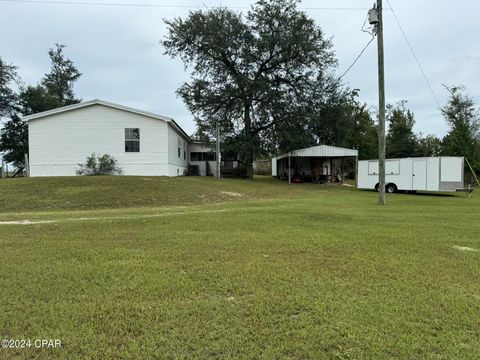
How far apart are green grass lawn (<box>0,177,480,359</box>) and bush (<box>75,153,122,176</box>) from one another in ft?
49.5

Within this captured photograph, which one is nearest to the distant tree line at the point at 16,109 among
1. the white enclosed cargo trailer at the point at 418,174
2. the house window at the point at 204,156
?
the house window at the point at 204,156

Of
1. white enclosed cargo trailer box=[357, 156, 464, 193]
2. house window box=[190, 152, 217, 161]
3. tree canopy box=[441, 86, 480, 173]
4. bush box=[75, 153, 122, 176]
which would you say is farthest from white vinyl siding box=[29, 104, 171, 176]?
tree canopy box=[441, 86, 480, 173]

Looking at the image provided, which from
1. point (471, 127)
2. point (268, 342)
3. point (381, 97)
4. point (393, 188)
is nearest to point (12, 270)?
point (268, 342)

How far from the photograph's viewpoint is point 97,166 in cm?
2303

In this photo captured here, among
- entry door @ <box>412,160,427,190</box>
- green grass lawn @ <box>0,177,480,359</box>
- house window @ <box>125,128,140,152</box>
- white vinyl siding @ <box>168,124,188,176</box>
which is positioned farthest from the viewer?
white vinyl siding @ <box>168,124,188,176</box>

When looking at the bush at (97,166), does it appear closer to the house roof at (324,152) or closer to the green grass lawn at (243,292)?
the house roof at (324,152)

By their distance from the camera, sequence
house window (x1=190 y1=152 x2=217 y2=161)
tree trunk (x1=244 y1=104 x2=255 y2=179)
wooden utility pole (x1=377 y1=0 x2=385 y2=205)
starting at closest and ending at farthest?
wooden utility pole (x1=377 y1=0 x2=385 y2=205), tree trunk (x1=244 y1=104 x2=255 y2=179), house window (x1=190 y1=152 x2=217 y2=161)

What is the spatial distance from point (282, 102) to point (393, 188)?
10655 millimetres

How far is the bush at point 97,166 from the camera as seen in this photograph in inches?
904

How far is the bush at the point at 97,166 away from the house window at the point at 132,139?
1.21m

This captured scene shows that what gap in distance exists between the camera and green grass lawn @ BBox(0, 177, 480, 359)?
119 inches

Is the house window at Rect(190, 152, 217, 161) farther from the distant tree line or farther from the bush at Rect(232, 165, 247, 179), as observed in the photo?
the distant tree line

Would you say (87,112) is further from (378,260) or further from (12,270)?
(378,260)

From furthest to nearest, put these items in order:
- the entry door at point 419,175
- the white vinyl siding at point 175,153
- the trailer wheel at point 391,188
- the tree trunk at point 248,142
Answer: the tree trunk at point 248,142 < the white vinyl siding at point 175,153 < the trailer wheel at point 391,188 < the entry door at point 419,175
